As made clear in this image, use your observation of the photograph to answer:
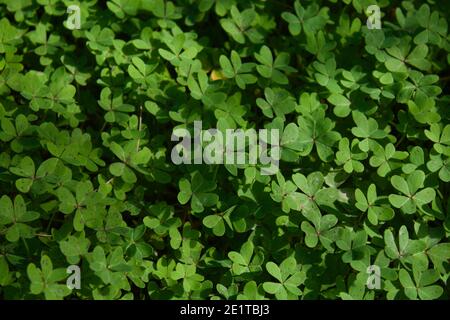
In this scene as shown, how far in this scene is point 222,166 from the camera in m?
2.98

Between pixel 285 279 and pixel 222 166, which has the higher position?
pixel 222 166

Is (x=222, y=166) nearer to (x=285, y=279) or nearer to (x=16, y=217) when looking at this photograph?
(x=285, y=279)

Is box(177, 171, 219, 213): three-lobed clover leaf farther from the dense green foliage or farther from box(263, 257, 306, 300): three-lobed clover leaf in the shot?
box(263, 257, 306, 300): three-lobed clover leaf

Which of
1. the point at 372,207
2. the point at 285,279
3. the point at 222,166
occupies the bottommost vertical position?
the point at 285,279

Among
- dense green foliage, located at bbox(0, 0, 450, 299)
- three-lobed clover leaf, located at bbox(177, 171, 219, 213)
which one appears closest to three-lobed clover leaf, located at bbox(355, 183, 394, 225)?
dense green foliage, located at bbox(0, 0, 450, 299)

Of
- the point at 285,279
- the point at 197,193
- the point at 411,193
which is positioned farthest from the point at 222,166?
the point at 411,193

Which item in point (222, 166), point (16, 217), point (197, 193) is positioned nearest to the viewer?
point (16, 217)

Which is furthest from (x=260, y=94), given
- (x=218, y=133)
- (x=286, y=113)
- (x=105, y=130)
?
(x=105, y=130)

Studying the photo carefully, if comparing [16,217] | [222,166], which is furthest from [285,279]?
[16,217]

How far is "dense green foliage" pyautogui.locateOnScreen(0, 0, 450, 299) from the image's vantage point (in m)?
2.71

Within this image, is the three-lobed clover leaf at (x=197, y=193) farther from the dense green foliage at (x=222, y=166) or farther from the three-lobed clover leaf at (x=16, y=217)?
the three-lobed clover leaf at (x=16, y=217)

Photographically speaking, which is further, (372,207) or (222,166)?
(222,166)

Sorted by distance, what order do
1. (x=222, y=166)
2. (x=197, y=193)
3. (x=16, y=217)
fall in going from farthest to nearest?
(x=222, y=166)
(x=197, y=193)
(x=16, y=217)

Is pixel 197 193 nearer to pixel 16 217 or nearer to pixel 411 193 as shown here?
pixel 16 217
